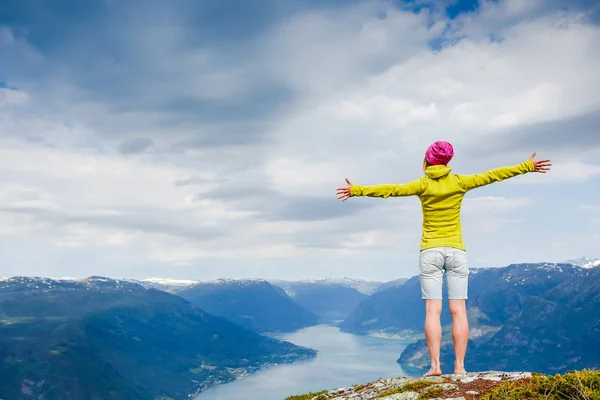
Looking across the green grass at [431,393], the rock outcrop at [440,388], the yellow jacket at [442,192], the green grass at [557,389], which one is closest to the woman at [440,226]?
the yellow jacket at [442,192]

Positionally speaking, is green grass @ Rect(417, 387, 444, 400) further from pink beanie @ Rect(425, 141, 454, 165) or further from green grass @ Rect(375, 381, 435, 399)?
pink beanie @ Rect(425, 141, 454, 165)

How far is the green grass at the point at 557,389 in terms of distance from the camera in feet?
23.2

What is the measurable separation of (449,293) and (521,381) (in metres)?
3.04

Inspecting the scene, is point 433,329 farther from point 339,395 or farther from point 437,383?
point 339,395

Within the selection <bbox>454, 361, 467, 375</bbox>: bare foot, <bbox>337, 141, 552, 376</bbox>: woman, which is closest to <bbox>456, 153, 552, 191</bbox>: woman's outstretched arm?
<bbox>337, 141, 552, 376</bbox>: woman

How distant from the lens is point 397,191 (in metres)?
10.2

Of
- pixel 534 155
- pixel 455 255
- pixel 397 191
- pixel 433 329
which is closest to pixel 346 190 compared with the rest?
pixel 397 191

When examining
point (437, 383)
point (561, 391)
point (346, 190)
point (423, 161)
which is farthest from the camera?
point (423, 161)

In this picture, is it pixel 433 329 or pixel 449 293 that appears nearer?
pixel 433 329

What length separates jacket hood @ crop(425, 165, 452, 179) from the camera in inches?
405

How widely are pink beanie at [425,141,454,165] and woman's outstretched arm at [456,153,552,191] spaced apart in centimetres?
49

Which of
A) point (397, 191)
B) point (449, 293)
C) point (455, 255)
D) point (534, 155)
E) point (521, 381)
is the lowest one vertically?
point (521, 381)

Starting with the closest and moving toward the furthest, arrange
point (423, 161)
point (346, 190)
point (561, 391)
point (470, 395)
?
point (561, 391) < point (470, 395) < point (346, 190) < point (423, 161)

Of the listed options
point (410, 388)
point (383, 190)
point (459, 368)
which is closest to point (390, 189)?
point (383, 190)
